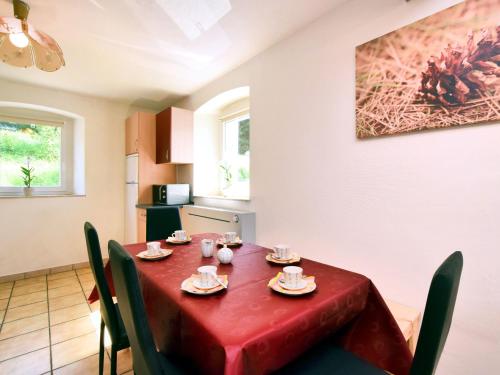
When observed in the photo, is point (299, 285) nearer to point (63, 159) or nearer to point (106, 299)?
point (106, 299)

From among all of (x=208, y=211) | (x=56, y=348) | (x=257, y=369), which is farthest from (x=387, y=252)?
(x=56, y=348)

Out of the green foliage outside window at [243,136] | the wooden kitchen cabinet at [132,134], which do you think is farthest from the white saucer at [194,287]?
the wooden kitchen cabinet at [132,134]

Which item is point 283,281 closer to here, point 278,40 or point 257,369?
point 257,369

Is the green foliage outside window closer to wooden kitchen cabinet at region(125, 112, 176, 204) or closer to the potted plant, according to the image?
wooden kitchen cabinet at region(125, 112, 176, 204)

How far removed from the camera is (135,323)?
2.57 ft

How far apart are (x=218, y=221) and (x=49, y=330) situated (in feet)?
5.52

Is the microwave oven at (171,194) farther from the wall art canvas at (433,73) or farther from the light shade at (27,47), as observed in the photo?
the wall art canvas at (433,73)

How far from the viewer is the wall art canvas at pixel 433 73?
49.9 inches

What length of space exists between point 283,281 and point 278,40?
211 centimetres

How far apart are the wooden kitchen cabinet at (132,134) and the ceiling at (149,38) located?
0.52 m

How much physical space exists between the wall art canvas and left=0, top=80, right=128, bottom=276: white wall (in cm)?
355

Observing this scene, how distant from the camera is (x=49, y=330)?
214 cm

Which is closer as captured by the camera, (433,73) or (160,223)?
(433,73)

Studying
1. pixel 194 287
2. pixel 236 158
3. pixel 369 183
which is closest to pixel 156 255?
pixel 194 287
